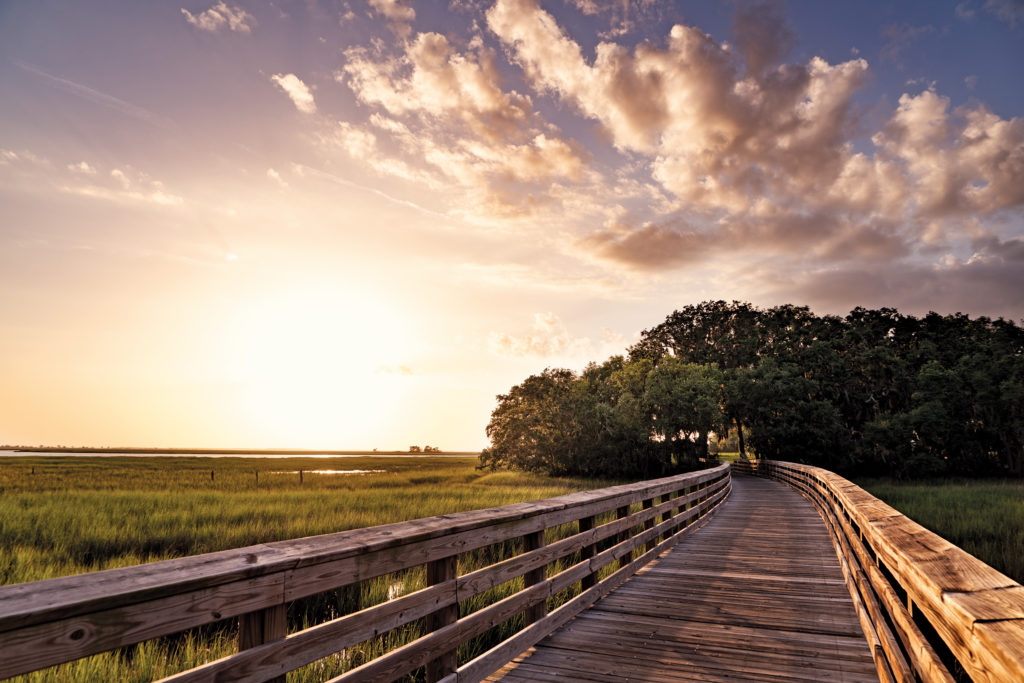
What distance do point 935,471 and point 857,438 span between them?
5.69 m

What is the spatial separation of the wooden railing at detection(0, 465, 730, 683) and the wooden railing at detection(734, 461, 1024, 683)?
2563mm

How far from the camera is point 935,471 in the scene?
143ft

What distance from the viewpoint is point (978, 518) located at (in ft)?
58.9

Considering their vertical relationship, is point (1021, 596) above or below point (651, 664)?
above

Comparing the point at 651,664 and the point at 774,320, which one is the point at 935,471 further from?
the point at 651,664

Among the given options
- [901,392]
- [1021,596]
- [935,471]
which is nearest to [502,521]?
[1021,596]

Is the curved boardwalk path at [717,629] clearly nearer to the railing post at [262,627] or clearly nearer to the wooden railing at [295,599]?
the wooden railing at [295,599]

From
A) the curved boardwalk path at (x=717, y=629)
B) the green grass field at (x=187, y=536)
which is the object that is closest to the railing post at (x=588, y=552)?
the curved boardwalk path at (x=717, y=629)

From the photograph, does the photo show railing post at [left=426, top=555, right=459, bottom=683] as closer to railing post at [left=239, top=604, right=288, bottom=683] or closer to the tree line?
railing post at [left=239, top=604, right=288, bottom=683]

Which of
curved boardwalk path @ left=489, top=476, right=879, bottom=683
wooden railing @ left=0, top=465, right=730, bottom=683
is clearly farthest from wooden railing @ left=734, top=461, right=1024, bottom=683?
wooden railing @ left=0, top=465, right=730, bottom=683

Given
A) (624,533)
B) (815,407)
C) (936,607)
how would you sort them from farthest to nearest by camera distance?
(815,407)
(624,533)
(936,607)

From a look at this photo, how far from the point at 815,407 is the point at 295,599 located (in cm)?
4801

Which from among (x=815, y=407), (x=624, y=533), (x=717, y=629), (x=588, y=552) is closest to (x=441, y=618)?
(x=588, y=552)

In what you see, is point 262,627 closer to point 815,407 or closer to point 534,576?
point 534,576
